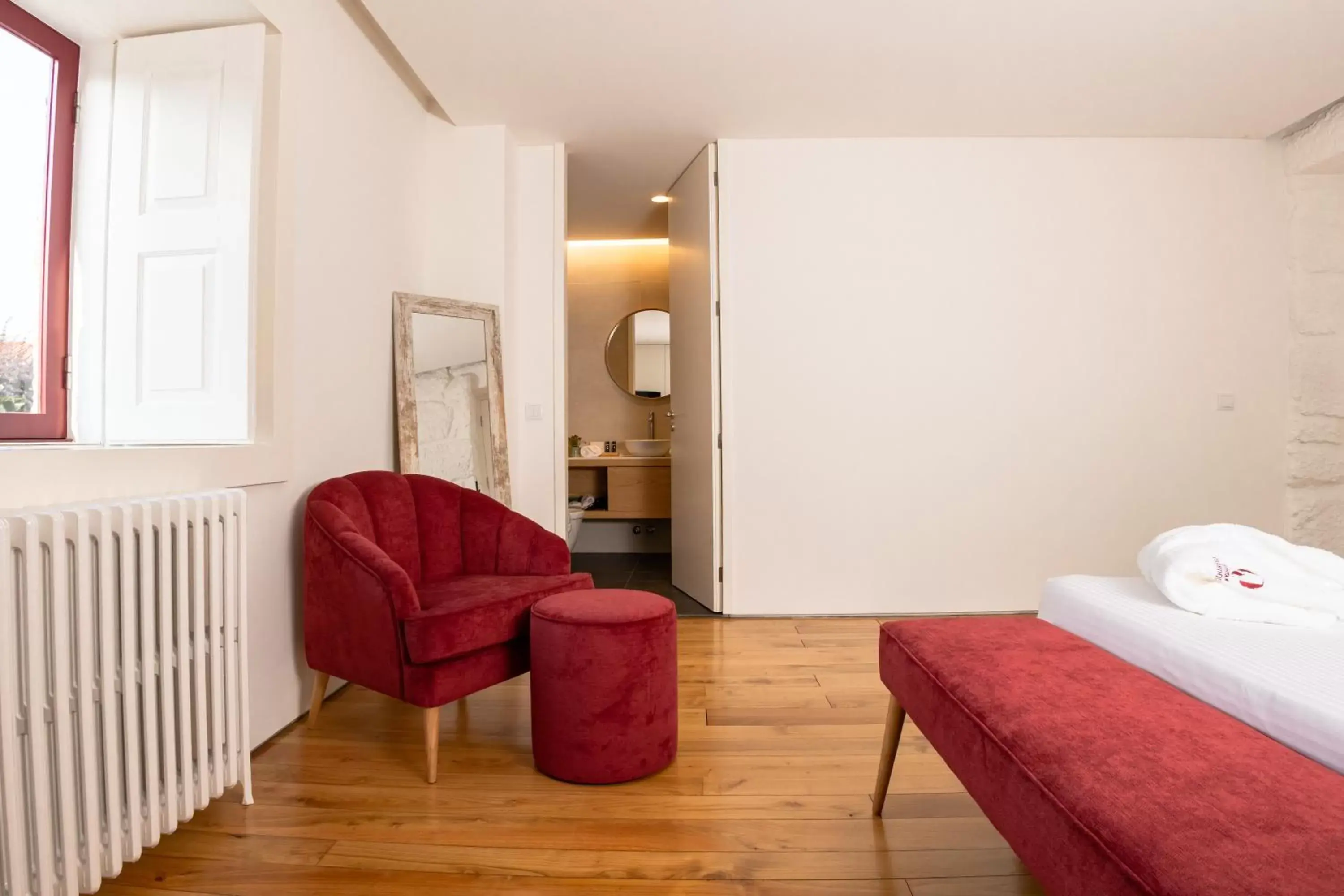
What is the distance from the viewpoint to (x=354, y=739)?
2.51 metres

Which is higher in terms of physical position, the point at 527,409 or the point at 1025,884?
the point at 527,409

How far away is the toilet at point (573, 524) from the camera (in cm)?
442

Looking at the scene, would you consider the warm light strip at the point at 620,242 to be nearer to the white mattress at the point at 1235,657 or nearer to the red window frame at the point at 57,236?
the red window frame at the point at 57,236

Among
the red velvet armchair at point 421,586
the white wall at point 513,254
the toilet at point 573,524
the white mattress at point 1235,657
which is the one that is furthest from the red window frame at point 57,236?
the white mattress at point 1235,657

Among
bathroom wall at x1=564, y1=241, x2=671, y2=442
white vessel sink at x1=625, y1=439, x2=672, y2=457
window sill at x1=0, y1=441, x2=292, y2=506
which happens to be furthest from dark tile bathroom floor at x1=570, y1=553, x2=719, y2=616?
window sill at x1=0, y1=441, x2=292, y2=506

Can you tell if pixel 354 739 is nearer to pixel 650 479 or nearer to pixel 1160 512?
pixel 650 479

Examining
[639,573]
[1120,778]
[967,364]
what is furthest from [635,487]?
[1120,778]

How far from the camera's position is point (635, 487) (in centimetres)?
571

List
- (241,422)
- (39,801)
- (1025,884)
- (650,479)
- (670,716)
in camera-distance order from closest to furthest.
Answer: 1. (39,801)
2. (1025,884)
3. (670,716)
4. (241,422)
5. (650,479)

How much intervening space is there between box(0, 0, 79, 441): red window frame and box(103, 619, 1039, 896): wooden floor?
4.10 feet

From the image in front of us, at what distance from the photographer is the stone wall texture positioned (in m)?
4.10

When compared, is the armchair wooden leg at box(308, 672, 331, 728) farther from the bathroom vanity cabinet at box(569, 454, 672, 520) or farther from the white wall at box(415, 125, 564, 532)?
the bathroom vanity cabinet at box(569, 454, 672, 520)

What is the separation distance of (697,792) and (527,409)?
8.34 ft

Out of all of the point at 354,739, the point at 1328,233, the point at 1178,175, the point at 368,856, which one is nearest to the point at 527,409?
the point at 354,739
